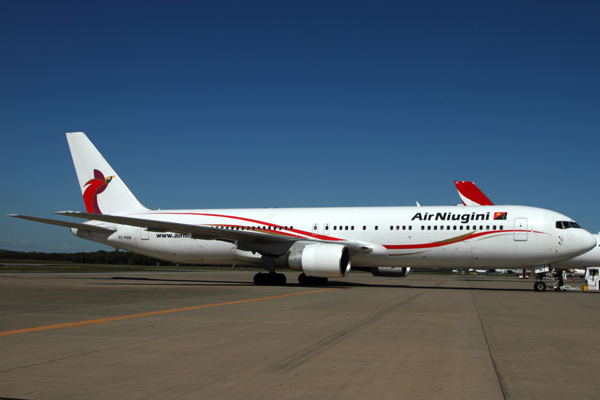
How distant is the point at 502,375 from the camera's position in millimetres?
5285

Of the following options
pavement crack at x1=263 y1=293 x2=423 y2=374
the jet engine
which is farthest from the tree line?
pavement crack at x1=263 y1=293 x2=423 y2=374

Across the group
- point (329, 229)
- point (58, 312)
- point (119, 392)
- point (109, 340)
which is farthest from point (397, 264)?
point (119, 392)

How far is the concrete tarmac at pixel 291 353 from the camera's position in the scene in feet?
15.2

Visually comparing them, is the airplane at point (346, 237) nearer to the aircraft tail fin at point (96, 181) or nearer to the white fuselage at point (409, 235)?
the white fuselage at point (409, 235)

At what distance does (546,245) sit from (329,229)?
29.0ft

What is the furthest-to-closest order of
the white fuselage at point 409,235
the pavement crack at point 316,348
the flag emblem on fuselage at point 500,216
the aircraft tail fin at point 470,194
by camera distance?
the aircraft tail fin at point 470,194 < the flag emblem on fuselage at point 500,216 < the white fuselage at point 409,235 < the pavement crack at point 316,348

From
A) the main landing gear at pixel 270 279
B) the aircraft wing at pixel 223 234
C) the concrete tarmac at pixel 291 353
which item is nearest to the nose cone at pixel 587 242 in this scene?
the aircraft wing at pixel 223 234

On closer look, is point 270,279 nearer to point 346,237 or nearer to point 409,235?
point 346,237

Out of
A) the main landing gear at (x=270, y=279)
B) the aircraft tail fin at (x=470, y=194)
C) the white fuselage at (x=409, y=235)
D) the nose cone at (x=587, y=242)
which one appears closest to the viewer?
the nose cone at (x=587, y=242)

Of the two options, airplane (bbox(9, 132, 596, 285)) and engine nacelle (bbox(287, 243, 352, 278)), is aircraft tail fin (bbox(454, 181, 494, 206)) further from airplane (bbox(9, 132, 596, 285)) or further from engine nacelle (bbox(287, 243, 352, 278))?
engine nacelle (bbox(287, 243, 352, 278))

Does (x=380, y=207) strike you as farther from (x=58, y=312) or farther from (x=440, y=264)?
(x=58, y=312)

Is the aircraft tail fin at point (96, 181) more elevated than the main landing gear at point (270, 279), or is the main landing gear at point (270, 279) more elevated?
the aircraft tail fin at point (96, 181)

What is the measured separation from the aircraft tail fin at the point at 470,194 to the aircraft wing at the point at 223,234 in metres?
17.6

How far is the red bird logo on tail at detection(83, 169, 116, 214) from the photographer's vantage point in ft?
88.5
